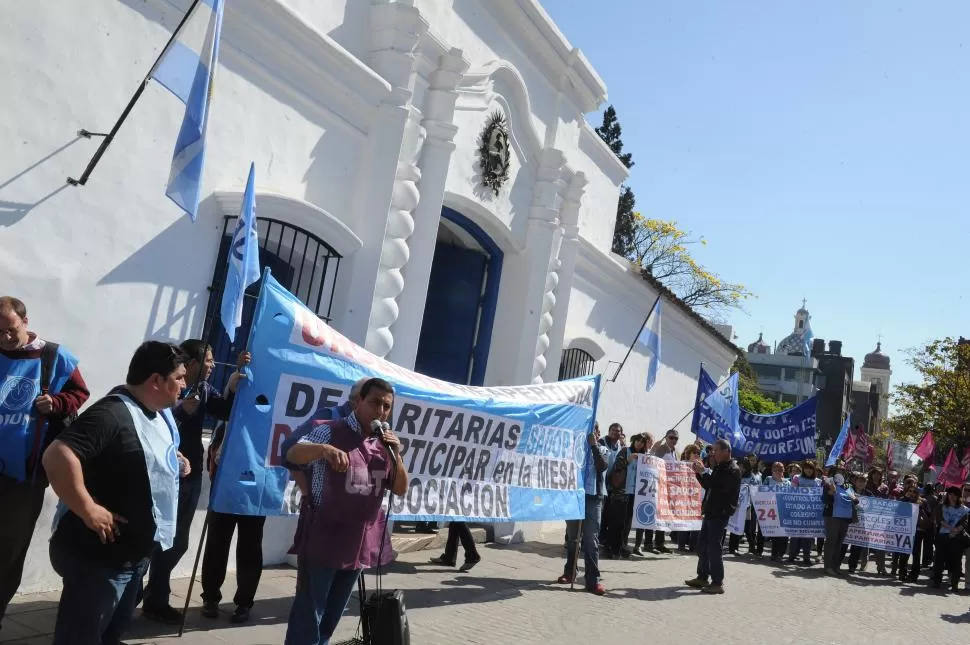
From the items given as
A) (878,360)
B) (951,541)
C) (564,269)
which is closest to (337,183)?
(564,269)

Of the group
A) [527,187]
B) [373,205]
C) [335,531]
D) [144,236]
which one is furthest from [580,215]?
[335,531]

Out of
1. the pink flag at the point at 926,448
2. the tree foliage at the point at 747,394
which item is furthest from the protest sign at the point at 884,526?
the tree foliage at the point at 747,394

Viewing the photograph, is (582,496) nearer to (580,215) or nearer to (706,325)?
(580,215)

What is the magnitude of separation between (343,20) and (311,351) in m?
4.04

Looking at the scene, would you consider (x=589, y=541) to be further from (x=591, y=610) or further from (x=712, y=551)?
(x=712, y=551)

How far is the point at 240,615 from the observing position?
5.93 meters

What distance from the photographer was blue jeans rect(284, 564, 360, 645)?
4492 mm

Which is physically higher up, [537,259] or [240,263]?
[537,259]

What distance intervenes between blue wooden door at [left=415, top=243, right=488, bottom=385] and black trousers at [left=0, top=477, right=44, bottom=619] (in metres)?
7.33

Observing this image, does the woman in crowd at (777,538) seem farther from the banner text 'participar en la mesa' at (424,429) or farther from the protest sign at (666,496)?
the banner text 'participar en la mesa' at (424,429)

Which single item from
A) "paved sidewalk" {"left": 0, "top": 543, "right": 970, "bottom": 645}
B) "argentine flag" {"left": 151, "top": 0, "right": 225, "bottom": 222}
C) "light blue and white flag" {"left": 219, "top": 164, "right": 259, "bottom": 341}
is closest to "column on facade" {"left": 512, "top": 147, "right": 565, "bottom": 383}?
"paved sidewalk" {"left": 0, "top": 543, "right": 970, "bottom": 645}

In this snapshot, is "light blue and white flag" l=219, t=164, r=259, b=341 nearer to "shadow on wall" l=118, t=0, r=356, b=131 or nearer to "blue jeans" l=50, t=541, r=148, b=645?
"shadow on wall" l=118, t=0, r=356, b=131

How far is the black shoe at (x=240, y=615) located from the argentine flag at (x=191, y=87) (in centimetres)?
274

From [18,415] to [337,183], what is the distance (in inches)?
171
